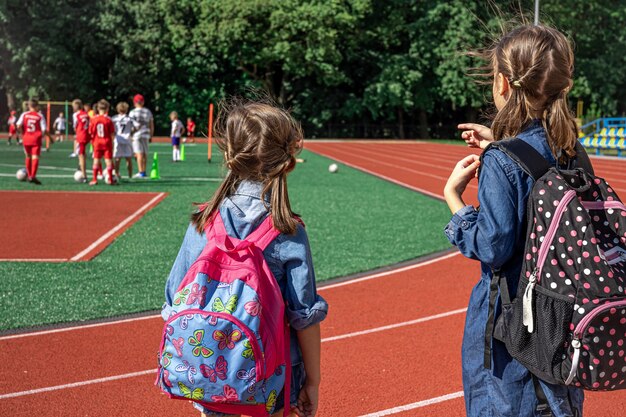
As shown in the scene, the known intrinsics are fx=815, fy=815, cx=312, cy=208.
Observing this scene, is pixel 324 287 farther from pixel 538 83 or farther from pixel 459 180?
pixel 538 83

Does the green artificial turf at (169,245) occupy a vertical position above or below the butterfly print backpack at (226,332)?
below

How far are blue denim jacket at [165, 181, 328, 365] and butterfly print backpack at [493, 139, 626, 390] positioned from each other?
2.05 feet

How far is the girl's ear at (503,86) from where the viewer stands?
2498mm

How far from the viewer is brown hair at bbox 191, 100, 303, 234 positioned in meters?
2.59

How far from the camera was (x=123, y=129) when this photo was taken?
57.6 ft

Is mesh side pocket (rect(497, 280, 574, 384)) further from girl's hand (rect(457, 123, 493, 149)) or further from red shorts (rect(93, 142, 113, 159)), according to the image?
red shorts (rect(93, 142, 113, 159))

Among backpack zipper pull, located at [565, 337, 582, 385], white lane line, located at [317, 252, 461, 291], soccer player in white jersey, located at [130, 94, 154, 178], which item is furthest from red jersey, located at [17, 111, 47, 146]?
backpack zipper pull, located at [565, 337, 582, 385]

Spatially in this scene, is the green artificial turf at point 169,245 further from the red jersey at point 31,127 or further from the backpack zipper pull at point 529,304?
the backpack zipper pull at point 529,304

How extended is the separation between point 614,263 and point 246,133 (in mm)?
1165

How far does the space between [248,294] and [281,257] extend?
197 millimetres

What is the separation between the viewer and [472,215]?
2453mm

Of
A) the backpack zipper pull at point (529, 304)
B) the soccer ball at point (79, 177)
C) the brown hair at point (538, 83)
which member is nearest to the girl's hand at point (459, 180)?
the brown hair at point (538, 83)

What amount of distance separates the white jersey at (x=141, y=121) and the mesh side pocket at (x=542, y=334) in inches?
638

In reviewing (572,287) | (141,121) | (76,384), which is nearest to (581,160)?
(572,287)
